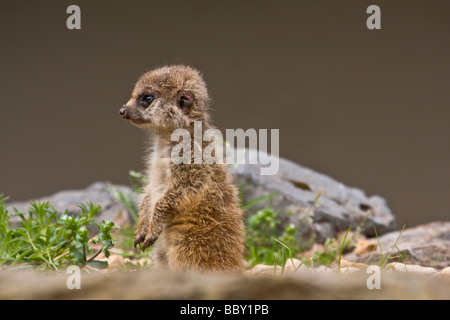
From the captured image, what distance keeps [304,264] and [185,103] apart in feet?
4.00

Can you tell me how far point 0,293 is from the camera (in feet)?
4.18

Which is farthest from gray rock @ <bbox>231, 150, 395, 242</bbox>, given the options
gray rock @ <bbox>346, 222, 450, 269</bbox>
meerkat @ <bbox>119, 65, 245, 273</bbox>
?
meerkat @ <bbox>119, 65, 245, 273</bbox>

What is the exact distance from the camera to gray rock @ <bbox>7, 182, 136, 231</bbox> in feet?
14.4

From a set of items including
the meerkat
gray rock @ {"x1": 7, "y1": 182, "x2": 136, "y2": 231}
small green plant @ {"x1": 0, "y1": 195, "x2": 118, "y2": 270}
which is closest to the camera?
small green plant @ {"x1": 0, "y1": 195, "x2": 118, "y2": 270}

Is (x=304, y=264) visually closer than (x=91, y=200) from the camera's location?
Yes

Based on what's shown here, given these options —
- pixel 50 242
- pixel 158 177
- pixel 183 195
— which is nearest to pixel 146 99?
pixel 158 177

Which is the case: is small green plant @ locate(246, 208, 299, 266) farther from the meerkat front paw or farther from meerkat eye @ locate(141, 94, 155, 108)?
meerkat eye @ locate(141, 94, 155, 108)

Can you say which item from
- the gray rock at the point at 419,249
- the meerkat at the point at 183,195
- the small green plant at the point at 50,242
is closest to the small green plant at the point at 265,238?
the gray rock at the point at 419,249

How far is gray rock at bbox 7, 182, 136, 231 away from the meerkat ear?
1.90 m

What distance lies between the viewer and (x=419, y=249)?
3289 millimetres

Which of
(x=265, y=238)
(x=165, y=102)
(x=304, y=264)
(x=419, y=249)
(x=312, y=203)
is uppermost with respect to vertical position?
(x=165, y=102)

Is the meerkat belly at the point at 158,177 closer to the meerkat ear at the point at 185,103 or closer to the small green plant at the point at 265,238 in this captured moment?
the meerkat ear at the point at 185,103

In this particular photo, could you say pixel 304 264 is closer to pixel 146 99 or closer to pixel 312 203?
pixel 312 203
